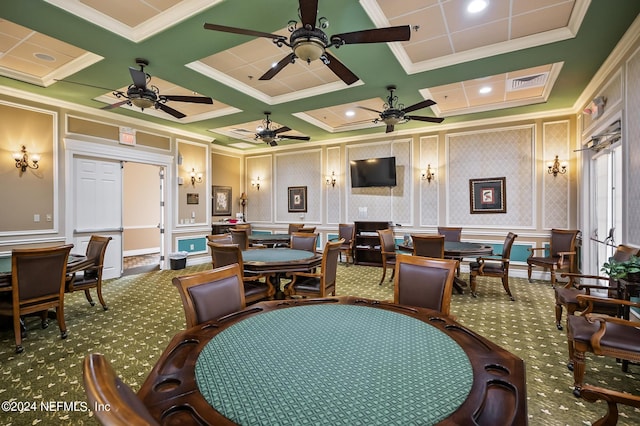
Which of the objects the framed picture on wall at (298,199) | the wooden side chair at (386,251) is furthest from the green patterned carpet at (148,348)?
the framed picture on wall at (298,199)

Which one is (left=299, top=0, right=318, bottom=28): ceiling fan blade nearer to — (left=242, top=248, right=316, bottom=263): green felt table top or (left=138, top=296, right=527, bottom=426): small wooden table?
(left=138, top=296, right=527, bottom=426): small wooden table

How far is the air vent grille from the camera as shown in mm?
4692

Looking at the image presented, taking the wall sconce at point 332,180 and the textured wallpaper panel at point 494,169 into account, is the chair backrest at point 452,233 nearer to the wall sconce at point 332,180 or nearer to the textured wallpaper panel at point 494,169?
the textured wallpaper panel at point 494,169

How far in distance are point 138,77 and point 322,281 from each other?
3.07 meters

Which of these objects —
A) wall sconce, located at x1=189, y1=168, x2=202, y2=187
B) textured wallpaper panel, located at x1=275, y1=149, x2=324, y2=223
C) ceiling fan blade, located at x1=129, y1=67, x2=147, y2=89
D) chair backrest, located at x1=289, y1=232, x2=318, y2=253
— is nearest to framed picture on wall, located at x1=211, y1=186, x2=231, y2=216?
wall sconce, located at x1=189, y1=168, x2=202, y2=187

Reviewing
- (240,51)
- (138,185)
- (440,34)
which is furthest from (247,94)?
(138,185)

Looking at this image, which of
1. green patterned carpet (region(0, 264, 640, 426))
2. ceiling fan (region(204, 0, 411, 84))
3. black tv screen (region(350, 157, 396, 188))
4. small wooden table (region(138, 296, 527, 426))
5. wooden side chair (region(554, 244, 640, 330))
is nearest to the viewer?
small wooden table (region(138, 296, 527, 426))

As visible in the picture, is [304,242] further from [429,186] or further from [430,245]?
[429,186]

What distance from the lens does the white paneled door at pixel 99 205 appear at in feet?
18.4

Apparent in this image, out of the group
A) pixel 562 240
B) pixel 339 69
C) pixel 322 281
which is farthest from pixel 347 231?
pixel 339 69

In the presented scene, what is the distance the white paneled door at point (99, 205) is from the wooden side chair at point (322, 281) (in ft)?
14.6

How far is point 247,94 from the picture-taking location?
514 cm

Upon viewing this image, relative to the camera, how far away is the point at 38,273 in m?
2.98

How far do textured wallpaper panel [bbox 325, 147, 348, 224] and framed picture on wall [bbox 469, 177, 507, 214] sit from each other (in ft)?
9.90
